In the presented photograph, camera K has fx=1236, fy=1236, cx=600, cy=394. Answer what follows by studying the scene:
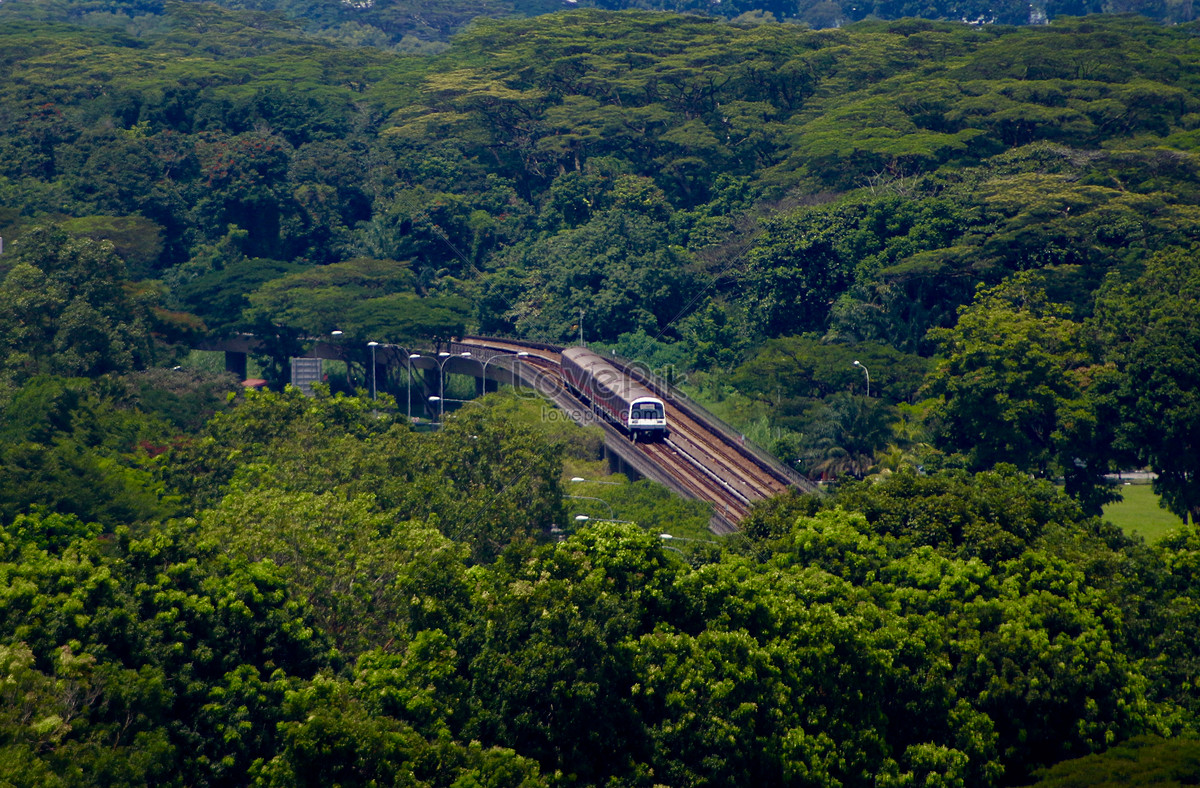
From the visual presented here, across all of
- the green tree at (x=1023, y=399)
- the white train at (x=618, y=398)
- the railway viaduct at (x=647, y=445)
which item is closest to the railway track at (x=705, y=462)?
the railway viaduct at (x=647, y=445)

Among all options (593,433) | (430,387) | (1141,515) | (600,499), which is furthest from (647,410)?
(430,387)

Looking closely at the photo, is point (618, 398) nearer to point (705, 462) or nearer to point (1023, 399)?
point (705, 462)

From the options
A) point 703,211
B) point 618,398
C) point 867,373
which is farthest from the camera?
point 703,211

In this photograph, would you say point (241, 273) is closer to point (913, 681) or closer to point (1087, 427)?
point (1087, 427)

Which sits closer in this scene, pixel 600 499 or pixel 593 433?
pixel 600 499

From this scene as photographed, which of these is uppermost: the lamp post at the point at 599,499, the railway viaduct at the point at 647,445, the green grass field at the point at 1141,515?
the lamp post at the point at 599,499

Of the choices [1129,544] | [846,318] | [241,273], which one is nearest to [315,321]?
[241,273]

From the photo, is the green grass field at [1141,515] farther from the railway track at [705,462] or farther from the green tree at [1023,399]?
the railway track at [705,462]
